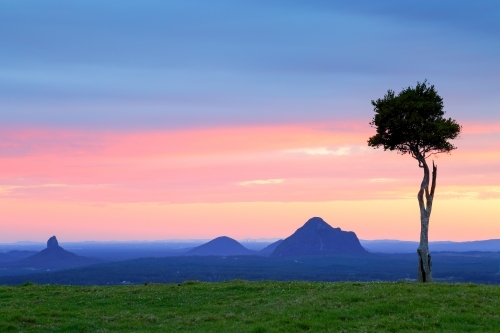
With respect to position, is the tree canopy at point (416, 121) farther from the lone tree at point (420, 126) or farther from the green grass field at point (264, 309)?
the green grass field at point (264, 309)

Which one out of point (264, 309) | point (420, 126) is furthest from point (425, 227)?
point (264, 309)

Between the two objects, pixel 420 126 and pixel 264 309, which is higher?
pixel 420 126

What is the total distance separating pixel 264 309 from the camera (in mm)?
30172

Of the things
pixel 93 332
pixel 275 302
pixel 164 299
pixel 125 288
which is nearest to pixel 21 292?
pixel 125 288

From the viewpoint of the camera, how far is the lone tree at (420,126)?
43.1 meters

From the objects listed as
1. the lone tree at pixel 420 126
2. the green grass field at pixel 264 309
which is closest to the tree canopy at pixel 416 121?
the lone tree at pixel 420 126

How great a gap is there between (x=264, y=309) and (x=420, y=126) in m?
21.0

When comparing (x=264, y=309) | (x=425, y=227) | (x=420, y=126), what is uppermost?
(x=420, y=126)

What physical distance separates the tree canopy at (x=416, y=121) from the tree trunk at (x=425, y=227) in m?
1.49

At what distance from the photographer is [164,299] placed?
35.2 metres

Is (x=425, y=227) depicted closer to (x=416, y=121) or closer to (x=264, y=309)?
(x=416, y=121)

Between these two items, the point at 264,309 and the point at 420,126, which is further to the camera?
the point at 420,126

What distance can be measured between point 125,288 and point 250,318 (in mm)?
15278

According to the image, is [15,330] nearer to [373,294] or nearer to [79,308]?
[79,308]
